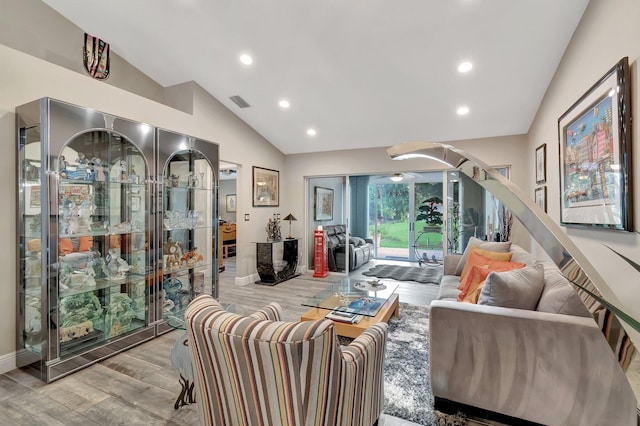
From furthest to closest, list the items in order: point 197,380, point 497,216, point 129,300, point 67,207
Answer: point 497,216
point 129,300
point 67,207
point 197,380

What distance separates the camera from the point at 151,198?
9.98ft

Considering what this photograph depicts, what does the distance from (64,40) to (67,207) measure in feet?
6.11

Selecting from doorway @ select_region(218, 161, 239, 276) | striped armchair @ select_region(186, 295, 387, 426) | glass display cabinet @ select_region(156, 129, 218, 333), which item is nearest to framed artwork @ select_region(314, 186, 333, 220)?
doorway @ select_region(218, 161, 239, 276)

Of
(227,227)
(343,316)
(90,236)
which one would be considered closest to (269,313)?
(343,316)

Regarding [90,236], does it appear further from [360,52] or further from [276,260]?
[360,52]

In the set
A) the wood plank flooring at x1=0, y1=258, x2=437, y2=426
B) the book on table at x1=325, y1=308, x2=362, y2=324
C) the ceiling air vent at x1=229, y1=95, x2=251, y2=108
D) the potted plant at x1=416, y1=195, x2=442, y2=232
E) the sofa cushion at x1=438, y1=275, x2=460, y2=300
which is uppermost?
the ceiling air vent at x1=229, y1=95, x2=251, y2=108

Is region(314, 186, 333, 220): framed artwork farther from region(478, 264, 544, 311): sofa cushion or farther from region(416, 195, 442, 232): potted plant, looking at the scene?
region(478, 264, 544, 311): sofa cushion

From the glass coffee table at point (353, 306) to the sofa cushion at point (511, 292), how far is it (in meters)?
1.03

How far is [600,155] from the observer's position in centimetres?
193

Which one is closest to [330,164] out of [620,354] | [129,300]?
[129,300]

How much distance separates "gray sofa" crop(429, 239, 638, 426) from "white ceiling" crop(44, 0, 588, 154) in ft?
7.13

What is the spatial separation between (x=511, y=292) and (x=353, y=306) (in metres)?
1.39

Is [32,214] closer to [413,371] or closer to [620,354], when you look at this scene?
[413,371]

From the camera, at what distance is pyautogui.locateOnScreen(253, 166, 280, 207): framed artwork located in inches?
209
